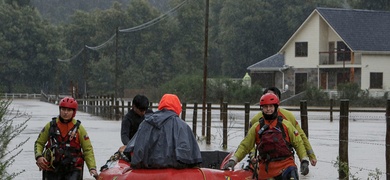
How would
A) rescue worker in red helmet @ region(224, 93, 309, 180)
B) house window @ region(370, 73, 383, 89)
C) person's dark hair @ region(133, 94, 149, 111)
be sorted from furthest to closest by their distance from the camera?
house window @ region(370, 73, 383, 89), person's dark hair @ region(133, 94, 149, 111), rescue worker in red helmet @ region(224, 93, 309, 180)

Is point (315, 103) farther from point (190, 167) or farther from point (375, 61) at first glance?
point (190, 167)

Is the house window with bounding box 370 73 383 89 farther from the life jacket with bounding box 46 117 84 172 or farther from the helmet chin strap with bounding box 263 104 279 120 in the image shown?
the life jacket with bounding box 46 117 84 172

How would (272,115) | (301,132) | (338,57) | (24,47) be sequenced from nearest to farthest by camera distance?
(272,115) → (301,132) → (338,57) → (24,47)

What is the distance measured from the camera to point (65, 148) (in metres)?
9.84

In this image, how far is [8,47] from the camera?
10394 centimetres

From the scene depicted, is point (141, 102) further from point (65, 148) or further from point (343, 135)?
point (343, 135)

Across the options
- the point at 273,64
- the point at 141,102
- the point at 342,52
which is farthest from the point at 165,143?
the point at 273,64

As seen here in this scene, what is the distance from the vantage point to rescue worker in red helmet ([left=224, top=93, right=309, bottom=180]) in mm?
9430

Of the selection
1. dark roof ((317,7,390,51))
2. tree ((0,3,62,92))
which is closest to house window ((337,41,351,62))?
dark roof ((317,7,390,51))

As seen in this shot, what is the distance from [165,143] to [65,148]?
155cm

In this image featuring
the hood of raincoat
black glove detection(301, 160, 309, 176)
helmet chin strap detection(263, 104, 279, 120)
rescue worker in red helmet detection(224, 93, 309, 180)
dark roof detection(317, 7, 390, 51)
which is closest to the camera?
the hood of raincoat

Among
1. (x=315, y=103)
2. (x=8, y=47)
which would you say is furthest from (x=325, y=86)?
(x=8, y=47)

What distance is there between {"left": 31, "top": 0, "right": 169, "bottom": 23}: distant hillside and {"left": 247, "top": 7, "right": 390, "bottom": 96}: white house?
7204 cm

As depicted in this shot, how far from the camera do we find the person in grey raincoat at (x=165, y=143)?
28.4ft
